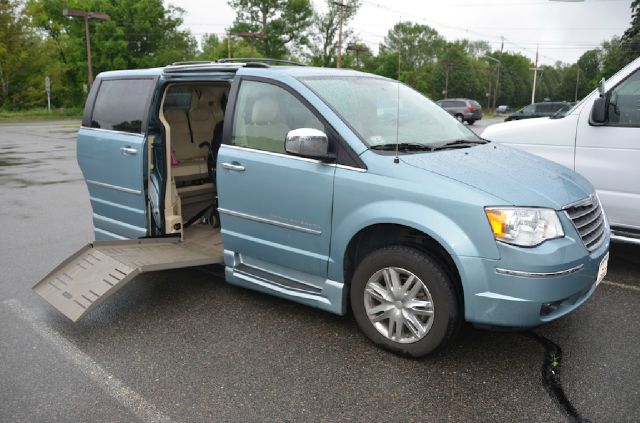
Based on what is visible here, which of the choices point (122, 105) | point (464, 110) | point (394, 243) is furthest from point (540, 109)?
point (394, 243)

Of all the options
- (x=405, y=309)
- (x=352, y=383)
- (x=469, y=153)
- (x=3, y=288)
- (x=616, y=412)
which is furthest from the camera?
(x=3, y=288)

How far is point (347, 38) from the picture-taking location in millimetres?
72562

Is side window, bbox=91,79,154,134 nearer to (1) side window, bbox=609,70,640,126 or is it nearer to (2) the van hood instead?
(2) the van hood

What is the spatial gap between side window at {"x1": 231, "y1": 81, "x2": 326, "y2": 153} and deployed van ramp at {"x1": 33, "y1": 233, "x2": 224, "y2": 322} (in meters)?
1.08

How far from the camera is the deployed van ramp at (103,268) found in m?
3.95

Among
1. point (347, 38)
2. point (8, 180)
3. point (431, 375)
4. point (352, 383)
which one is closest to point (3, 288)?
point (352, 383)

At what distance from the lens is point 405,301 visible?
11.3 feet

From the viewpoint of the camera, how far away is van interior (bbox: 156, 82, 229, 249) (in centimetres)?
560

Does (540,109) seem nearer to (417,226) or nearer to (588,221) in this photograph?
(588,221)

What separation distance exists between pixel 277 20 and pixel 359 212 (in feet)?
230

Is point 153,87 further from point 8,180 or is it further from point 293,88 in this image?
point 8,180

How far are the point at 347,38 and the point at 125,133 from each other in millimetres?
71305

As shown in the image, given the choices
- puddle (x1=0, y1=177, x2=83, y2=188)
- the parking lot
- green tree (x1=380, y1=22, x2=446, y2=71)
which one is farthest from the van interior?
green tree (x1=380, y1=22, x2=446, y2=71)

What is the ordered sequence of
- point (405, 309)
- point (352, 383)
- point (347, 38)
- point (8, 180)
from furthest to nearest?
point (347, 38) → point (8, 180) → point (405, 309) → point (352, 383)
